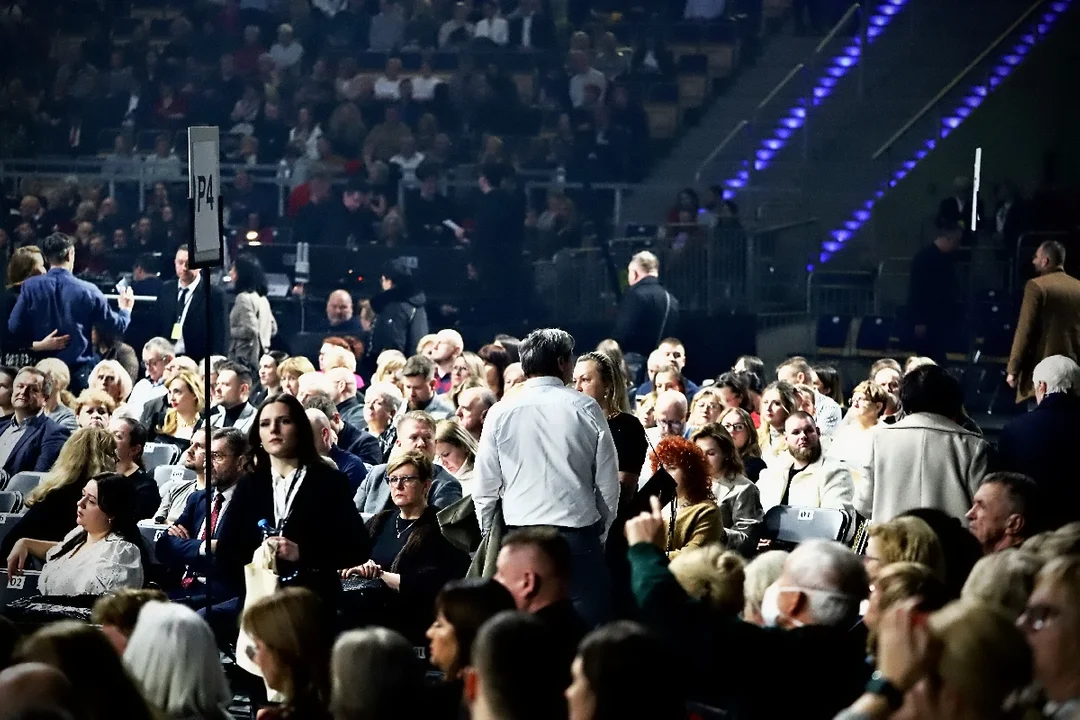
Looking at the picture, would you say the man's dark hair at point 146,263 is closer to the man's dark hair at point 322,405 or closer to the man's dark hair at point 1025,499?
the man's dark hair at point 322,405

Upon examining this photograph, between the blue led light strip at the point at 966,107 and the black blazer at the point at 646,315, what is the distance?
17.1 ft

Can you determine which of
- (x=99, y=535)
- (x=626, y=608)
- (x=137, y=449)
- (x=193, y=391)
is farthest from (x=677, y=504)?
(x=193, y=391)

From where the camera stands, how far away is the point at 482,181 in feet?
59.4

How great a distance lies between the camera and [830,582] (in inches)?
160

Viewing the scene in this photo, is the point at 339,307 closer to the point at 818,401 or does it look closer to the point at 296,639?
the point at 818,401

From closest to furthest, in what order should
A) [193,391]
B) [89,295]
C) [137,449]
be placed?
[137,449]
[193,391]
[89,295]

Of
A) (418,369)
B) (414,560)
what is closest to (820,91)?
(418,369)

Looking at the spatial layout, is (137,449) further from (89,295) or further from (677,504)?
(89,295)

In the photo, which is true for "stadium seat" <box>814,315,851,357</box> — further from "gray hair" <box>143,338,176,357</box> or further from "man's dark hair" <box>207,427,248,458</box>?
"man's dark hair" <box>207,427,248,458</box>

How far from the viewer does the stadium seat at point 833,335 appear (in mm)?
16266

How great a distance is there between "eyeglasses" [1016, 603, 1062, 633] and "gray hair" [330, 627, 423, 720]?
1.31 meters

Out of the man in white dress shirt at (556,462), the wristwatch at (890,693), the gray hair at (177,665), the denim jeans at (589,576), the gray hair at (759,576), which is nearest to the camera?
the wristwatch at (890,693)

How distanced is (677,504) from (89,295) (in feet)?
21.7

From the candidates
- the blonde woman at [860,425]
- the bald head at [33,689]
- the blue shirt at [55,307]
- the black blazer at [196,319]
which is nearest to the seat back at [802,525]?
the blonde woman at [860,425]
